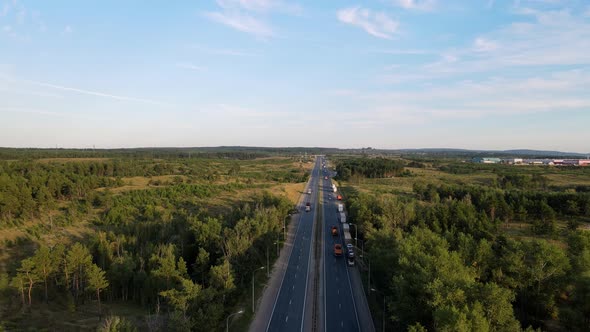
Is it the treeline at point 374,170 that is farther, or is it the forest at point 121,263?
the treeline at point 374,170

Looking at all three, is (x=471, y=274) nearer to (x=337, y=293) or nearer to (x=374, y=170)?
(x=337, y=293)

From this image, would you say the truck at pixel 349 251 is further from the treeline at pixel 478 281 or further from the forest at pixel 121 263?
the forest at pixel 121 263

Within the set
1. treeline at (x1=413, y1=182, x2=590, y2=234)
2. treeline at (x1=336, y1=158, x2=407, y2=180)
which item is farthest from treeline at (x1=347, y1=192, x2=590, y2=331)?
treeline at (x1=336, y1=158, x2=407, y2=180)

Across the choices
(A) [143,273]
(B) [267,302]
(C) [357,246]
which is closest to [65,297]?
(A) [143,273]

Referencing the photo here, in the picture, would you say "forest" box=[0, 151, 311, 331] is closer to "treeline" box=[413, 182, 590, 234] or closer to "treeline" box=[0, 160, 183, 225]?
"treeline" box=[0, 160, 183, 225]

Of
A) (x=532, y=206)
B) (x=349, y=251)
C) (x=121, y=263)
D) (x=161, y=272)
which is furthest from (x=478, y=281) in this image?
(x=532, y=206)

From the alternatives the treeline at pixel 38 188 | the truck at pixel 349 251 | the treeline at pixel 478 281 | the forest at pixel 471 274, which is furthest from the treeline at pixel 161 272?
the treeline at pixel 38 188
